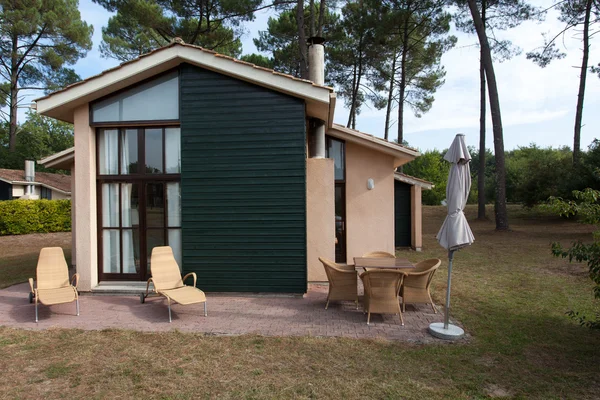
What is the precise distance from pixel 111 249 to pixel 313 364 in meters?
5.15

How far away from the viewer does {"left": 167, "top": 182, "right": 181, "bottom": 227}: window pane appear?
7527 mm

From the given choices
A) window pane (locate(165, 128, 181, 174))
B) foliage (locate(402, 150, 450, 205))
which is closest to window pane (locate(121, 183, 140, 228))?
window pane (locate(165, 128, 181, 174))

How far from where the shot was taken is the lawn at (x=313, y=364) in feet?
12.4

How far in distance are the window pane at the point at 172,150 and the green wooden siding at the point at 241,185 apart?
261mm

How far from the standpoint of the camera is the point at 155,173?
24.7ft

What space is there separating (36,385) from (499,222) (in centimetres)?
1907

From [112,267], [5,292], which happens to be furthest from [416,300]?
[5,292]

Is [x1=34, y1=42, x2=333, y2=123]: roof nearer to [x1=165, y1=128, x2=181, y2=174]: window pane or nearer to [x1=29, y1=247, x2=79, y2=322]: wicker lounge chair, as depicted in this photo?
[x1=165, y1=128, x2=181, y2=174]: window pane

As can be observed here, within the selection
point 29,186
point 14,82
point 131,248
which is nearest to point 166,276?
point 131,248

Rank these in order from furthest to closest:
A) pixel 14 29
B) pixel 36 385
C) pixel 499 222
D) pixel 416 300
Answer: pixel 14 29 → pixel 499 222 → pixel 416 300 → pixel 36 385

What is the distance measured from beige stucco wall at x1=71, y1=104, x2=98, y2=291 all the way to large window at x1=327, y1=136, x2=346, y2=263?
218 inches

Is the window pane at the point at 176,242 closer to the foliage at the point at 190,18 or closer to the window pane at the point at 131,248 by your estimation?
the window pane at the point at 131,248

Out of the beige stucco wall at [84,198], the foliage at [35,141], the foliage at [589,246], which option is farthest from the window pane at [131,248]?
the foliage at [35,141]

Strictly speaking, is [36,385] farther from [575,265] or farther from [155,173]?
[575,265]
